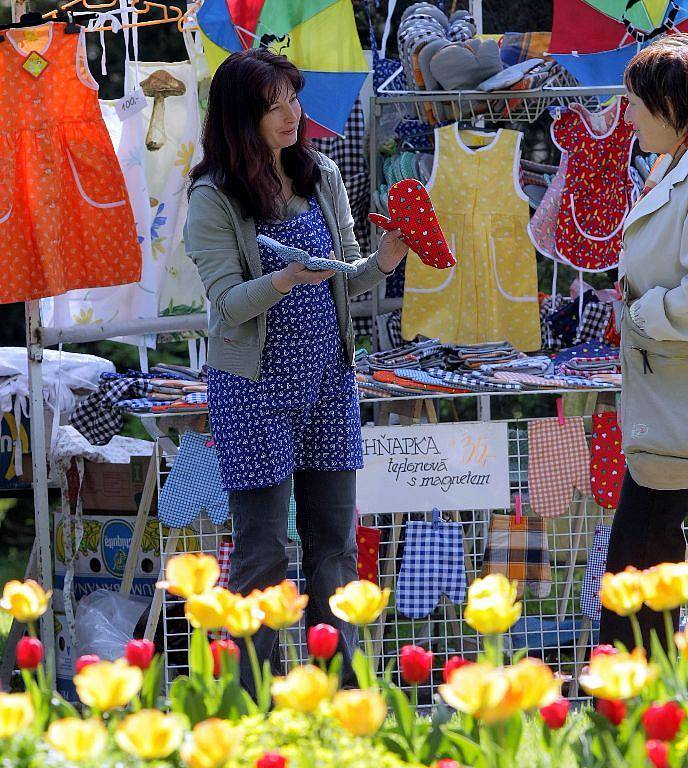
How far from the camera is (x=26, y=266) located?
3533mm

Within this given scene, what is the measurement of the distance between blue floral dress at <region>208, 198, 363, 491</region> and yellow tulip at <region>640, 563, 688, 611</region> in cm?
128

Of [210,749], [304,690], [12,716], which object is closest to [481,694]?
[304,690]

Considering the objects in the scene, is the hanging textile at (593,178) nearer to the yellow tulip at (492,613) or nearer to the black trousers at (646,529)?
the black trousers at (646,529)

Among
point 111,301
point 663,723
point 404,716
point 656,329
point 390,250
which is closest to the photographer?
point 663,723

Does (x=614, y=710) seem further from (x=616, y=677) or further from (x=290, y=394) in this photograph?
(x=290, y=394)

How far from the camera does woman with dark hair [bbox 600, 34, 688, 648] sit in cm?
240

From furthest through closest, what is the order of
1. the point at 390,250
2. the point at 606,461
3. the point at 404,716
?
the point at 606,461, the point at 390,250, the point at 404,716

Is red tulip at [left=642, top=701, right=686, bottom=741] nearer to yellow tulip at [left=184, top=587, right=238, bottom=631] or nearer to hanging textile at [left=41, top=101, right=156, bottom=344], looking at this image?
yellow tulip at [left=184, top=587, right=238, bottom=631]

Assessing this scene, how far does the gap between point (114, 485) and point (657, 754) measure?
3.04 metres

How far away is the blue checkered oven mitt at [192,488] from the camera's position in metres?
3.49

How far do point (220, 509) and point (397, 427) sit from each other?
1.96 feet

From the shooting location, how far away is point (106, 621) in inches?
152

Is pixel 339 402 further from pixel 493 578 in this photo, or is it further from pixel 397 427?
pixel 493 578

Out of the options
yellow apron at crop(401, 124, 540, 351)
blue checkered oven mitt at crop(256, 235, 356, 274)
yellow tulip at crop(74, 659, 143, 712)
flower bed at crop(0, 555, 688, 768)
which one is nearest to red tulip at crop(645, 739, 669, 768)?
flower bed at crop(0, 555, 688, 768)
